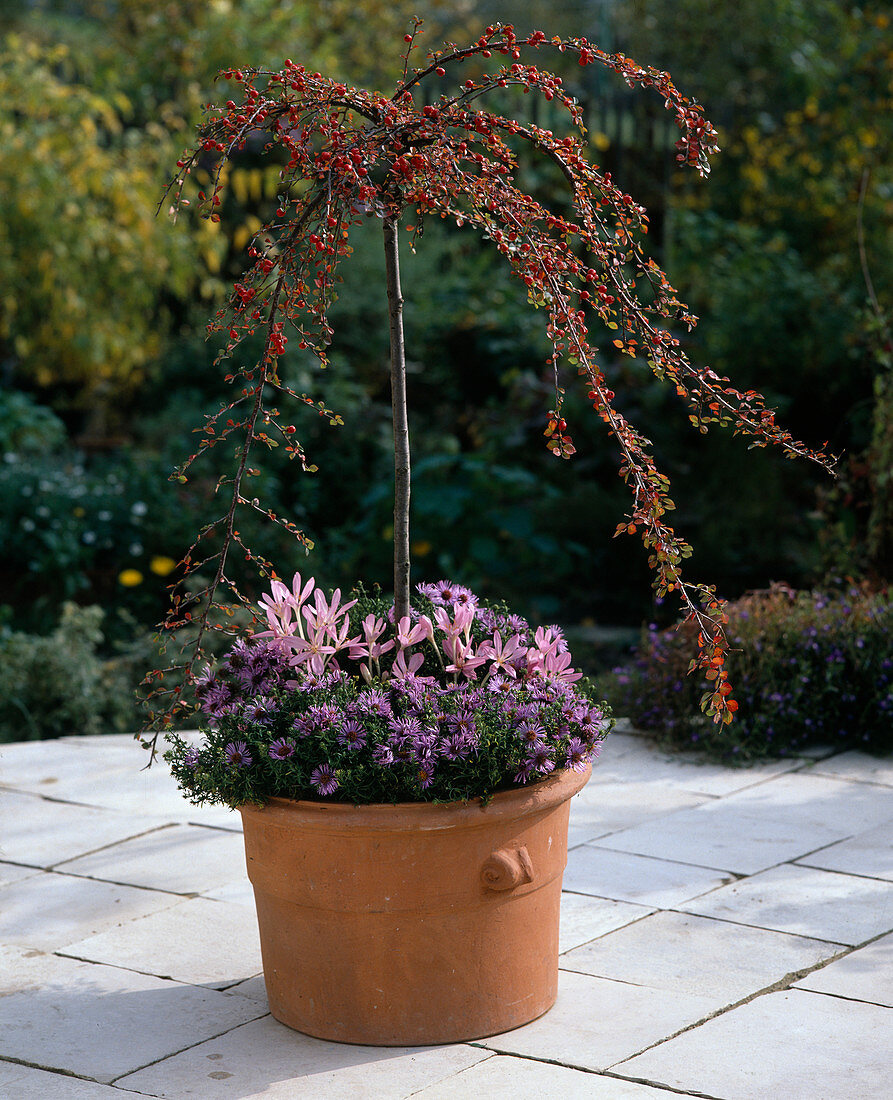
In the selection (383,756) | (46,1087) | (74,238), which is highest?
(74,238)

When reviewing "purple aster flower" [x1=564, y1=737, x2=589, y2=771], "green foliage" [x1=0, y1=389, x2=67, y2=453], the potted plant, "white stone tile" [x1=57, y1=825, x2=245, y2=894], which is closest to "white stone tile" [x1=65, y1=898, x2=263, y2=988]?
"white stone tile" [x1=57, y1=825, x2=245, y2=894]

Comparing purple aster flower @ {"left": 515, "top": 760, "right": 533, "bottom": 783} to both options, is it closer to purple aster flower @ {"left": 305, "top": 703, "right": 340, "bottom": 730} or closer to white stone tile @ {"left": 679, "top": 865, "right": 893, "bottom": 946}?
purple aster flower @ {"left": 305, "top": 703, "right": 340, "bottom": 730}

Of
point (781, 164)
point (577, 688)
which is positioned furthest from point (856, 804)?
point (781, 164)

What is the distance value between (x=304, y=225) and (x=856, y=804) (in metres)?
2.54

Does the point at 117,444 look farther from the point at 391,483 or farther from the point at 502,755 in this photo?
the point at 502,755

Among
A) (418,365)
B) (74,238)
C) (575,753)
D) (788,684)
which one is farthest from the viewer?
(418,365)

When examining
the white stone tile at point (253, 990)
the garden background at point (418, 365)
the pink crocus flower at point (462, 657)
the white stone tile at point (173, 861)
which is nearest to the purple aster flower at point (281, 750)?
the pink crocus flower at point (462, 657)

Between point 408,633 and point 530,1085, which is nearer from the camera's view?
point 530,1085

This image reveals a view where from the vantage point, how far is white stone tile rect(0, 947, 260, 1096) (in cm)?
260

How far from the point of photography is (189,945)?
10.3 feet

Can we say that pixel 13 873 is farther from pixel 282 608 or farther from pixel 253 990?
pixel 282 608

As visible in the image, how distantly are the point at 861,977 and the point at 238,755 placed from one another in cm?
142

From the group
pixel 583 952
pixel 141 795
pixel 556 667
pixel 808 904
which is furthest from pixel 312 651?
pixel 141 795

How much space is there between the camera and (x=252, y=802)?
260cm
